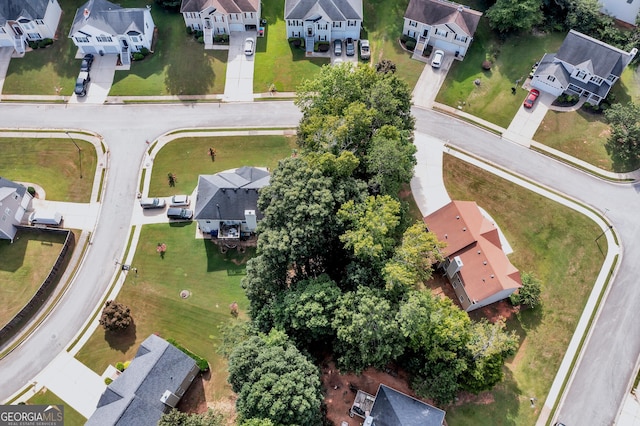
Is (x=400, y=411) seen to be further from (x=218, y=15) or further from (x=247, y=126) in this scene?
(x=218, y=15)

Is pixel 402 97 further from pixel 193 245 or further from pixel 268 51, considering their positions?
pixel 193 245

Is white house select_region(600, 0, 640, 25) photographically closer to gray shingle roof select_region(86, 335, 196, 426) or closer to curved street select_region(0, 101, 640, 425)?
curved street select_region(0, 101, 640, 425)

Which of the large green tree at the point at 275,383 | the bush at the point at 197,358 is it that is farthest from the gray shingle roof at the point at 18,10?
the large green tree at the point at 275,383

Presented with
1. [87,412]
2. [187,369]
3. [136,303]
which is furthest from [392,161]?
[87,412]

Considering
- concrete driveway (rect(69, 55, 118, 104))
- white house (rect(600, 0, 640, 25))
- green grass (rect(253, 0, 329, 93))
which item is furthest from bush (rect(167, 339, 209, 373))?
white house (rect(600, 0, 640, 25))

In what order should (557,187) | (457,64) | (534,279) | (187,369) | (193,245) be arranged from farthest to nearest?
(457,64) → (557,187) → (193,245) → (534,279) → (187,369)

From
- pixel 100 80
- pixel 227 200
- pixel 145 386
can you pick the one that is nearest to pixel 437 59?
pixel 227 200
